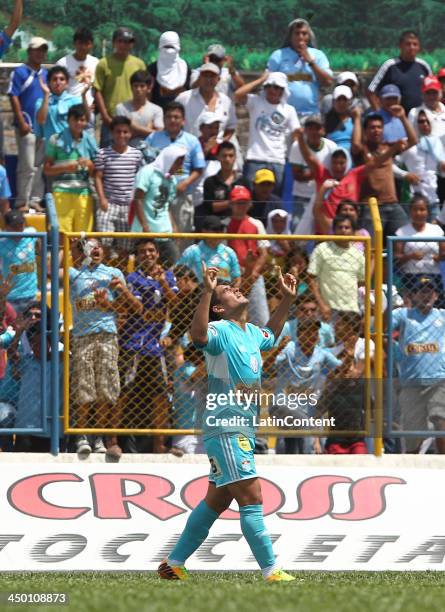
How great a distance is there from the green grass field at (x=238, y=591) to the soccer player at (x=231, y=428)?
0.31 metres

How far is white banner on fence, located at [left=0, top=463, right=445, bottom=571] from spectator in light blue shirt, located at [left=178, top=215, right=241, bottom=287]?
1.58 metres

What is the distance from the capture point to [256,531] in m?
8.32

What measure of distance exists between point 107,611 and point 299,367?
5204 millimetres

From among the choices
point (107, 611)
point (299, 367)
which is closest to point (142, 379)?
point (299, 367)

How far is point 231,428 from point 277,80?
724cm

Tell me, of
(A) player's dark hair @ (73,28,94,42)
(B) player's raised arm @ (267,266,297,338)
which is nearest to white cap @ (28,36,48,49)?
(A) player's dark hair @ (73,28,94,42)

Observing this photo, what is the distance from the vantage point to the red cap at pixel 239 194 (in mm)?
12938

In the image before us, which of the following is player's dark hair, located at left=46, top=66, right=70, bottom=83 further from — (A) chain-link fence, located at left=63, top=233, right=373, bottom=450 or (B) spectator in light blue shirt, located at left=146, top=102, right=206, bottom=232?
(A) chain-link fence, located at left=63, top=233, right=373, bottom=450

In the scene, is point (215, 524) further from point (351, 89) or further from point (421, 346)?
point (351, 89)

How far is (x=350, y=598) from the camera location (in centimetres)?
683

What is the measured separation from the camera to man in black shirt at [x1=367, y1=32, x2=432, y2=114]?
15609 millimetres

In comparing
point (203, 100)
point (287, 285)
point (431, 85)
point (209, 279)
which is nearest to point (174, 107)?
point (203, 100)

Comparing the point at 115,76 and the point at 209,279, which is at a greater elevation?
the point at 115,76

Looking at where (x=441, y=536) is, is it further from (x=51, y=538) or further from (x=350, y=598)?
(x=350, y=598)
